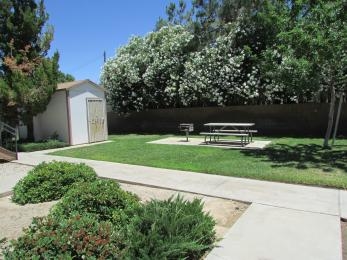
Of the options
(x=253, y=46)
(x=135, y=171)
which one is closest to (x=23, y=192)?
(x=135, y=171)

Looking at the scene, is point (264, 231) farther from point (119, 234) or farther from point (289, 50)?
point (289, 50)

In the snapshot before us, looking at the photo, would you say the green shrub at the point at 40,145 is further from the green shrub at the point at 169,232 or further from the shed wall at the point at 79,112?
the green shrub at the point at 169,232

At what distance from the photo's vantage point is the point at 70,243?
3.12m

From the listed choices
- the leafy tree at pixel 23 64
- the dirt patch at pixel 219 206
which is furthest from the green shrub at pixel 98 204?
the leafy tree at pixel 23 64

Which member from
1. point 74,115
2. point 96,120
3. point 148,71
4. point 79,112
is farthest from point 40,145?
point 148,71

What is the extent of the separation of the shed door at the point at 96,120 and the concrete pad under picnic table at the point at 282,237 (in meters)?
12.0

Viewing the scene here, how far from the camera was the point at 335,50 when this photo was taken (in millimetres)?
9445

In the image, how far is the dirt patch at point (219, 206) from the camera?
4.80 meters

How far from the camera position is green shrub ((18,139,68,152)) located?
44.1ft

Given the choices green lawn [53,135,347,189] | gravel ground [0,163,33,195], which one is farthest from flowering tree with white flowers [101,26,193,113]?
gravel ground [0,163,33,195]

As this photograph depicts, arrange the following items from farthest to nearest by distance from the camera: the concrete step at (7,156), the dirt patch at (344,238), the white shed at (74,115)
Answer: the white shed at (74,115) < the concrete step at (7,156) < the dirt patch at (344,238)

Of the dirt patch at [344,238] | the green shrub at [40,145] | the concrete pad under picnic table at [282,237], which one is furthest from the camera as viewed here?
the green shrub at [40,145]

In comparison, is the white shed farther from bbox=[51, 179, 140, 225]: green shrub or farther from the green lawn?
bbox=[51, 179, 140, 225]: green shrub

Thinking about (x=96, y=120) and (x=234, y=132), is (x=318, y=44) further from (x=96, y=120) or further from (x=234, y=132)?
(x=96, y=120)
